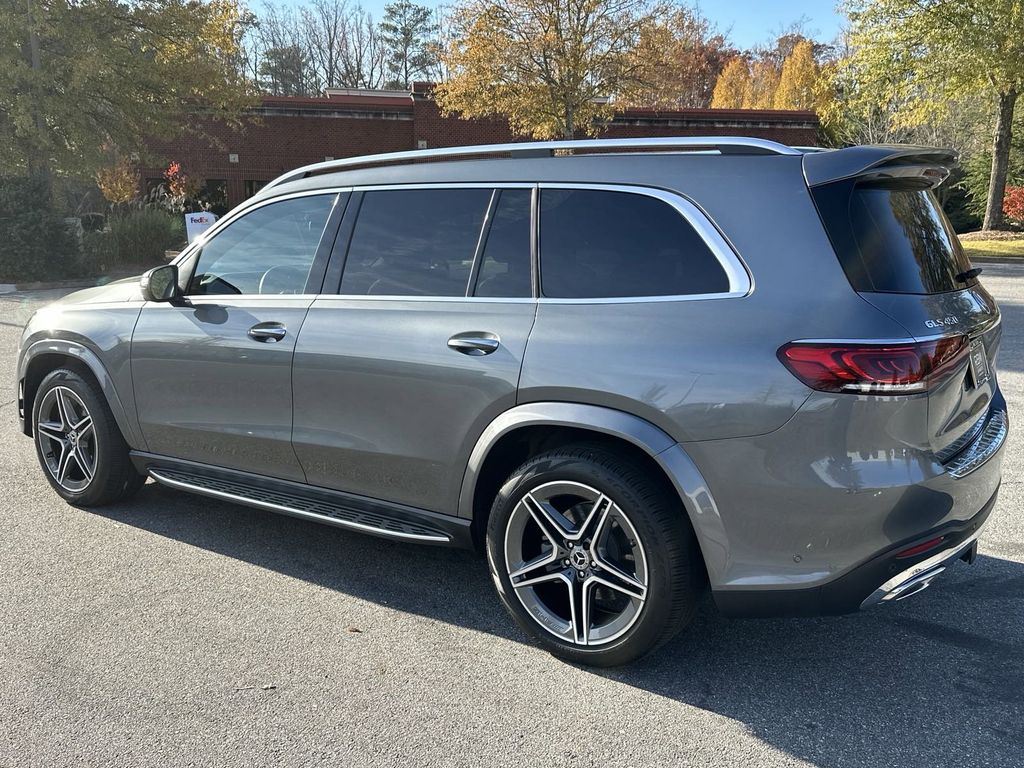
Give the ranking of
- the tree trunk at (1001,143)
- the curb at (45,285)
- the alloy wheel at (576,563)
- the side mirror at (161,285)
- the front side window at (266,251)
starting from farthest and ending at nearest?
the tree trunk at (1001,143), the curb at (45,285), the side mirror at (161,285), the front side window at (266,251), the alloy wheel at (576,563)

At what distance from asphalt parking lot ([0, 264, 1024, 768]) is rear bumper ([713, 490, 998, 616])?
0.39 metres

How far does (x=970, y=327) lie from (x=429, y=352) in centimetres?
191

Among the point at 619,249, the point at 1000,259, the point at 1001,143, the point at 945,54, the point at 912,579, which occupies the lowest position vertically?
the point at 1000,259

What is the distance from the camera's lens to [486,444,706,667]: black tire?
281 cm

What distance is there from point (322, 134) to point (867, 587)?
34993mm

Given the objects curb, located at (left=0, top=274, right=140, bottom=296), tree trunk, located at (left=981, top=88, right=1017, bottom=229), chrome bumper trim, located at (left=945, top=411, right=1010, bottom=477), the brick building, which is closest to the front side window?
chrome bumper trim, located at (left=945, top=411, right=1010, bottom=477)

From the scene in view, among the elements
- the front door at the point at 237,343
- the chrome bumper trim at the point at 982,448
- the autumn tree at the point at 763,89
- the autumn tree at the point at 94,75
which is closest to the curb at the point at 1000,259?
the chrome bumper trim at the point at 982,448

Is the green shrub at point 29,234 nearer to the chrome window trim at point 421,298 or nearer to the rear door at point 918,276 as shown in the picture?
the chrome window trim at point 421,298

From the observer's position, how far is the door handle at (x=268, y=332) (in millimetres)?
3691

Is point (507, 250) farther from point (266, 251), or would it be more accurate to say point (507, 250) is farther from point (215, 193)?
point (215, 193)

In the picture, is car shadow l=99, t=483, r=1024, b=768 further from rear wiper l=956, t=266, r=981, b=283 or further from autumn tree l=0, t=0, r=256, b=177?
autumn tree l=0, t=0, r=256, b=177

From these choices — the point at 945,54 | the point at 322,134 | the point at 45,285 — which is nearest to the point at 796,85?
the point at 945,54

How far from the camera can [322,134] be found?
3459 cm

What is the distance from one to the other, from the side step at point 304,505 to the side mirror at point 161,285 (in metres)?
0.87
